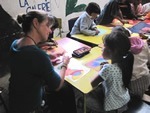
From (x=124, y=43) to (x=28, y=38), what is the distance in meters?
0.71

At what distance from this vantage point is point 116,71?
134 centimetres

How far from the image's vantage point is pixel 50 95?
6.18 ft

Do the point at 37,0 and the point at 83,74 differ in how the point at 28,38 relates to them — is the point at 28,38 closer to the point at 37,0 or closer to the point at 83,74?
the point at 83,74

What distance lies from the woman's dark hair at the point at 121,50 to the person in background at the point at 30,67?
0.46 m

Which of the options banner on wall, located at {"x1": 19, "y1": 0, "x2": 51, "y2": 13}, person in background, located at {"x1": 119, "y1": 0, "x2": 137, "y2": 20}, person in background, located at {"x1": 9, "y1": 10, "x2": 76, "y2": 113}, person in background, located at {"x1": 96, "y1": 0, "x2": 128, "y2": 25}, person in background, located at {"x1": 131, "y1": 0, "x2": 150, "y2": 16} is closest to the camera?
person in background, located at {"x1": 9, "y1": 10, "x2": 76, "y2": 113}

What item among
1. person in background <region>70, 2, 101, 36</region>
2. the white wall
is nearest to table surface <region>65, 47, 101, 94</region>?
person in background <region>70, 2, 101, 36</region>

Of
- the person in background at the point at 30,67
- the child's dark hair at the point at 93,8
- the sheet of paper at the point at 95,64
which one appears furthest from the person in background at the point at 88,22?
the person in background at the point at 30,67

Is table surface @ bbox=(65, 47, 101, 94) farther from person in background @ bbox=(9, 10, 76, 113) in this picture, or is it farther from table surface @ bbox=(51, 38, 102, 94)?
person in background @ bbox=(9, 10, 76, 113)

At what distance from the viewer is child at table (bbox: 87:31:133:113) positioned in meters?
1.34

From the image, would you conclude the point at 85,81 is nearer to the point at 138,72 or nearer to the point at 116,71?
the point at 116,71

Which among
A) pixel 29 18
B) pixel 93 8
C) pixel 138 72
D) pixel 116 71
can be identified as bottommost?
pixel 138 72

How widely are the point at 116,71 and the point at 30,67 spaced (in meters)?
0.64

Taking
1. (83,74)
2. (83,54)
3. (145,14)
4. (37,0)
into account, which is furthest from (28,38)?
(145,14)

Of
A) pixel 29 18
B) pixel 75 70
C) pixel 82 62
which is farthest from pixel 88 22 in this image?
pixel 29 18
